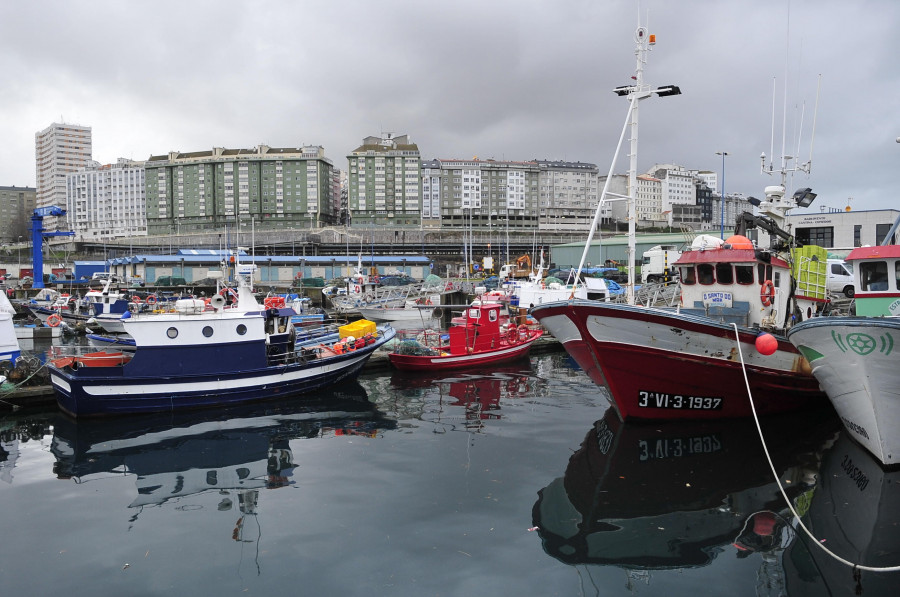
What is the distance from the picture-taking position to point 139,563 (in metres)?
7.48

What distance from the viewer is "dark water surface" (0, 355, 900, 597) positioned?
7027 mm

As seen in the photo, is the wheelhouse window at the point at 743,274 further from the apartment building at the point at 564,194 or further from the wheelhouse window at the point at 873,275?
the apartment building at the point at 564,194

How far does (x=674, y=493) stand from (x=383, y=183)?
112m

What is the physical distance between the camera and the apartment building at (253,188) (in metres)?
117

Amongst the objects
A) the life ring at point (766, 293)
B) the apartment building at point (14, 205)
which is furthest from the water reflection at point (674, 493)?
the apartment building at point (14, 205)

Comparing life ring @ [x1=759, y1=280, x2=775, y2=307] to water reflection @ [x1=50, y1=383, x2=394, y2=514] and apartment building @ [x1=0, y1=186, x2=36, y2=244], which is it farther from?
apartment building @ [x1=0, y1=186, x2=36, y2=244]

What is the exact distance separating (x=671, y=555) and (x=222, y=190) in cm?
12511

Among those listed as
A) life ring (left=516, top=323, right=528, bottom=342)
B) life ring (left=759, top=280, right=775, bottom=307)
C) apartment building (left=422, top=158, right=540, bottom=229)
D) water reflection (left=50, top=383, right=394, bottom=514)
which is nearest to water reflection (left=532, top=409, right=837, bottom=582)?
life ring (left=759, top=280, right=775, bottom=307)

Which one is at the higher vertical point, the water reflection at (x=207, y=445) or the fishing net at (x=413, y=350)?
the fishing net at (x=413, y=350)

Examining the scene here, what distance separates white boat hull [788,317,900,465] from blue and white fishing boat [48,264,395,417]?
12937mm

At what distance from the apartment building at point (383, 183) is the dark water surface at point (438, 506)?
105 m

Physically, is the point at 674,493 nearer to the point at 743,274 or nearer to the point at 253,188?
the point at 743,274

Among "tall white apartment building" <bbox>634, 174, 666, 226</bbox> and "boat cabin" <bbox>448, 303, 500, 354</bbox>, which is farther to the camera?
"tall white apartment building" <bbox>634, 174, 666, 226</bbox>

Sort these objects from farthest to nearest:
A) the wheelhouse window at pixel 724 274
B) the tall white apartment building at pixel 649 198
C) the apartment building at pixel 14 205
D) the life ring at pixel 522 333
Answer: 1. the apartment building at pixel 14 205
2. the tall white apartment building at pixel 649 198
3. the life ring at pixel 522 333
4. the wheelhouse window at pixel 724 274
